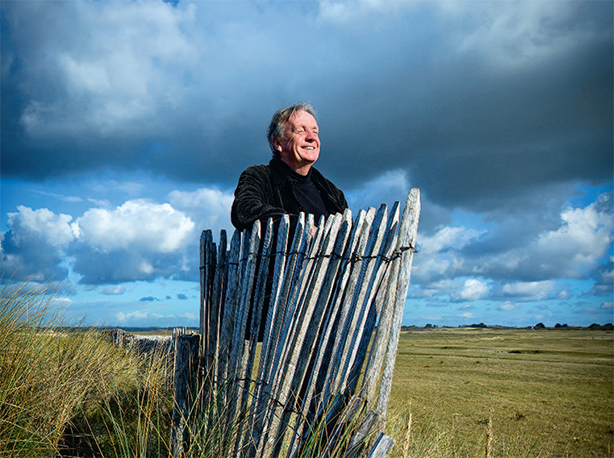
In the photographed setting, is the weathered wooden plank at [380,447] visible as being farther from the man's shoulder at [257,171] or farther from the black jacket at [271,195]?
the man's shoulder at [257,171]

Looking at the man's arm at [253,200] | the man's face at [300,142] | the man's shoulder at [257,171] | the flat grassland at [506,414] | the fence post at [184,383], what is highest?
the man's face at [300,142]

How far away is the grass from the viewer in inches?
96.4

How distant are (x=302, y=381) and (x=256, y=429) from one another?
16.1 inches

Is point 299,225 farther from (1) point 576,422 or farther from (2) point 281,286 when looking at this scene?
(1) point 576,422

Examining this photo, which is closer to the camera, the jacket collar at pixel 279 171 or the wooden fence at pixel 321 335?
the wooden fence at pixel 321 335

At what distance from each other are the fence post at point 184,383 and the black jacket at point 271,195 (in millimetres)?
1096

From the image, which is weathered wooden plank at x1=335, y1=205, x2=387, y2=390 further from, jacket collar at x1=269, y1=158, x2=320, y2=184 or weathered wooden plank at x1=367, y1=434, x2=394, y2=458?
jacket collar at x1=269, y1=158, x2=320, y2=184

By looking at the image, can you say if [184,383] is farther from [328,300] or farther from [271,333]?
[328,300]

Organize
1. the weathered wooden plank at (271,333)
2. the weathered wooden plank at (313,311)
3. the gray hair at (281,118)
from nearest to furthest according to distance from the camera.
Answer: the weathered wooden plank at (313,311)
the weathered wooden plank at (271,333)
the gray hair at (281,118)

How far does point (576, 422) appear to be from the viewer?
508 cm

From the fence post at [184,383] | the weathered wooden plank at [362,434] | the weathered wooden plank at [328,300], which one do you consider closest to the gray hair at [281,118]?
the weathered wooden plank at [328,300]

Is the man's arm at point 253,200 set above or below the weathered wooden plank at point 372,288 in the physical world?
above

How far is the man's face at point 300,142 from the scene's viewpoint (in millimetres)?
2977

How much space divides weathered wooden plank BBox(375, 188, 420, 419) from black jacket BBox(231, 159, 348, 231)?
28.1 inches
